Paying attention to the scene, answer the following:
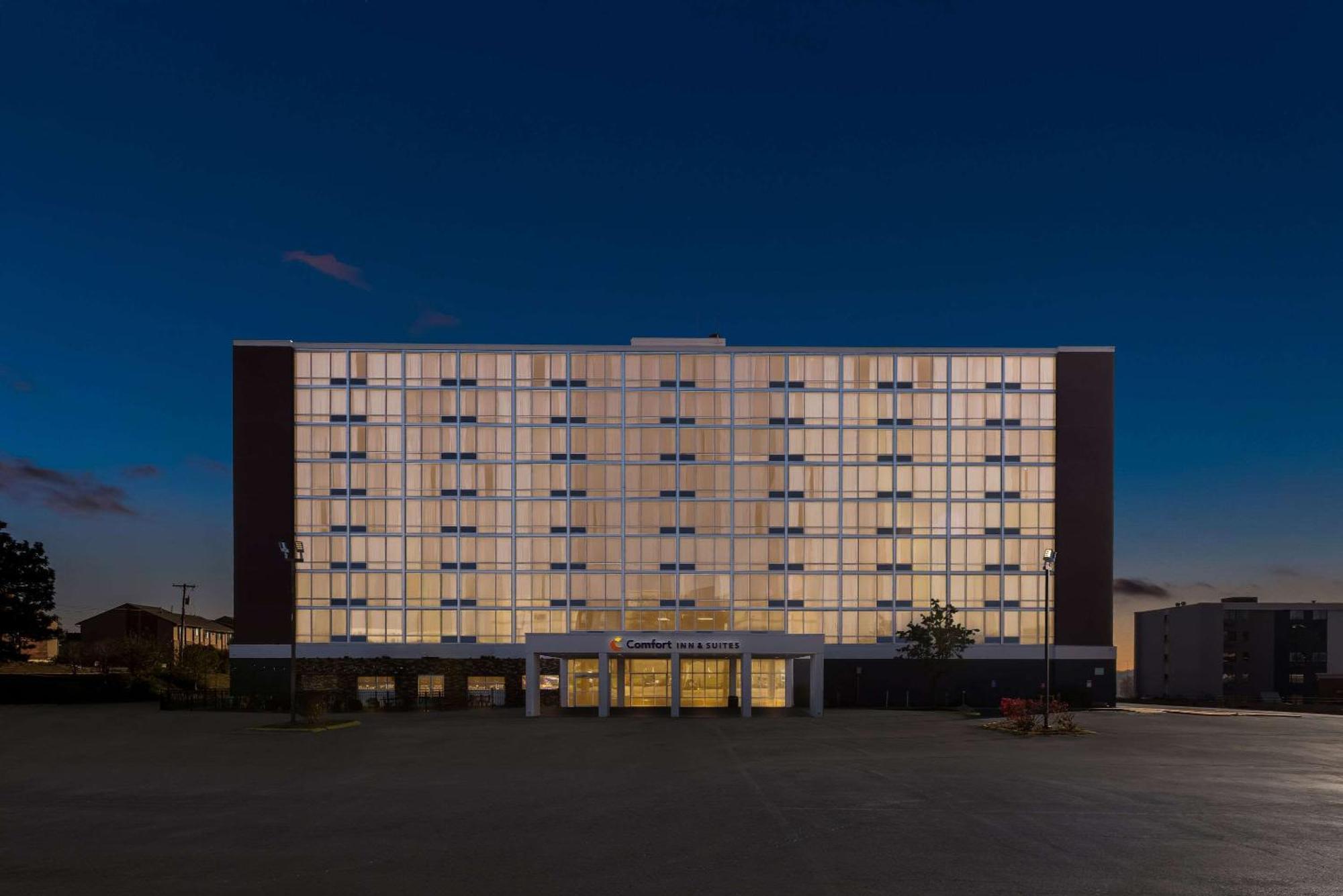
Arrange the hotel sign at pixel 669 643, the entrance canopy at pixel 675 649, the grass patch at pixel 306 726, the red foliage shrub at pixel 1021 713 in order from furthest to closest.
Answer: the hotel sign at pixel 669 643 → the entrance canopy at pixel 675 649 → the grass patch at pixel 306 726 → the red foliage shrub at pixel 1021 713

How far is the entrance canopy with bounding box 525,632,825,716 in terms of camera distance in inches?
2069

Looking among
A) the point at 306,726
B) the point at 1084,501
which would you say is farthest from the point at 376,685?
the point at 1084,501

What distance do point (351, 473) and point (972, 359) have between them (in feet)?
145

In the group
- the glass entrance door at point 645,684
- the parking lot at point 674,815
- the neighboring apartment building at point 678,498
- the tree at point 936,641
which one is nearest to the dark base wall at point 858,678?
the neighboring apartment building at point 678,498

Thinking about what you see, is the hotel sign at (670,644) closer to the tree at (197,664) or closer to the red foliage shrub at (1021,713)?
the red foliage shrub at (1021,713)

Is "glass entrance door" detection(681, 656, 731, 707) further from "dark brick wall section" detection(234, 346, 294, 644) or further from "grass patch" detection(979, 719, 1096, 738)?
"dark brick wall section" detection(234, 346, 294, 644)

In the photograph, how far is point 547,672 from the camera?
60094mm

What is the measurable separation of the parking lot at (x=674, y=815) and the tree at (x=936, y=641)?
20484 mm

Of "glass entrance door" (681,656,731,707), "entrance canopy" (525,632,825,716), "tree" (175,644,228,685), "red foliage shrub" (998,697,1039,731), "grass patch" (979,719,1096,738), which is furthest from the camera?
"tree" (175,644,228,685)

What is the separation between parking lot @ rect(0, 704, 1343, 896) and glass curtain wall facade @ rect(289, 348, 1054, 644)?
83.3 ft

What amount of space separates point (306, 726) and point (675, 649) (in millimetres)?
20991

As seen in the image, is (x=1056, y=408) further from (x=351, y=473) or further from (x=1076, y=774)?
(x=351, y=473)

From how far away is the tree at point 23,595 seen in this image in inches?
2657

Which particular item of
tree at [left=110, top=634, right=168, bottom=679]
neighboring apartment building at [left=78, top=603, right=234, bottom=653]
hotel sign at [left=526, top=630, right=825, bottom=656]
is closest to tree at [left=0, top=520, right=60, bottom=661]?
tree at [left=110, top=634, right=168, bottom=679]
